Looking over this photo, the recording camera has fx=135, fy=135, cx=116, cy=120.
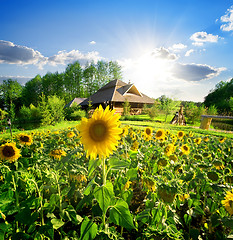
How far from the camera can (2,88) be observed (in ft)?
153

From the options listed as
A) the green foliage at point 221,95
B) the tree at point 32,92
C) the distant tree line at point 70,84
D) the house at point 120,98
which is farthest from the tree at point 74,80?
the green foliage at point 221,95

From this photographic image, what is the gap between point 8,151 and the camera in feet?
5.19

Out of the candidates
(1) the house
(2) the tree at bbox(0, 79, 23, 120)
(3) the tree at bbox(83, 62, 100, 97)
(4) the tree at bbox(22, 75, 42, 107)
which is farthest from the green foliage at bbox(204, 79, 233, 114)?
(2) the tree at bbox(0, 79, 23, 120)

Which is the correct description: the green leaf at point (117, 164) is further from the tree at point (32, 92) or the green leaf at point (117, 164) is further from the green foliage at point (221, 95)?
the tree at point (32, 92)

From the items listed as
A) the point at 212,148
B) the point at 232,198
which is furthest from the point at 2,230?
the point at 212,148

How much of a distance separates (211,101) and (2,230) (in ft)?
160

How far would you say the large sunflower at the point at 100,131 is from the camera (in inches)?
41.7

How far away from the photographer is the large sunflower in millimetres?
1059

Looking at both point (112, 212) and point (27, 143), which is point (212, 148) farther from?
point (27, 143)

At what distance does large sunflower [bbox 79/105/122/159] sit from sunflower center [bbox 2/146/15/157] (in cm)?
111

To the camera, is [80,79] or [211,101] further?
[80,79]

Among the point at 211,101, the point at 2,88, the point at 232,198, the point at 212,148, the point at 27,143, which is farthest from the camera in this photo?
the point at 2,88

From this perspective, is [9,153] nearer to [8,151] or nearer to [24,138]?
[8,151]

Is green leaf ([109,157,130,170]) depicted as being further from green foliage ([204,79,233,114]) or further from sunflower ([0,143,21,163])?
green foliage ([204,79,233,114])
